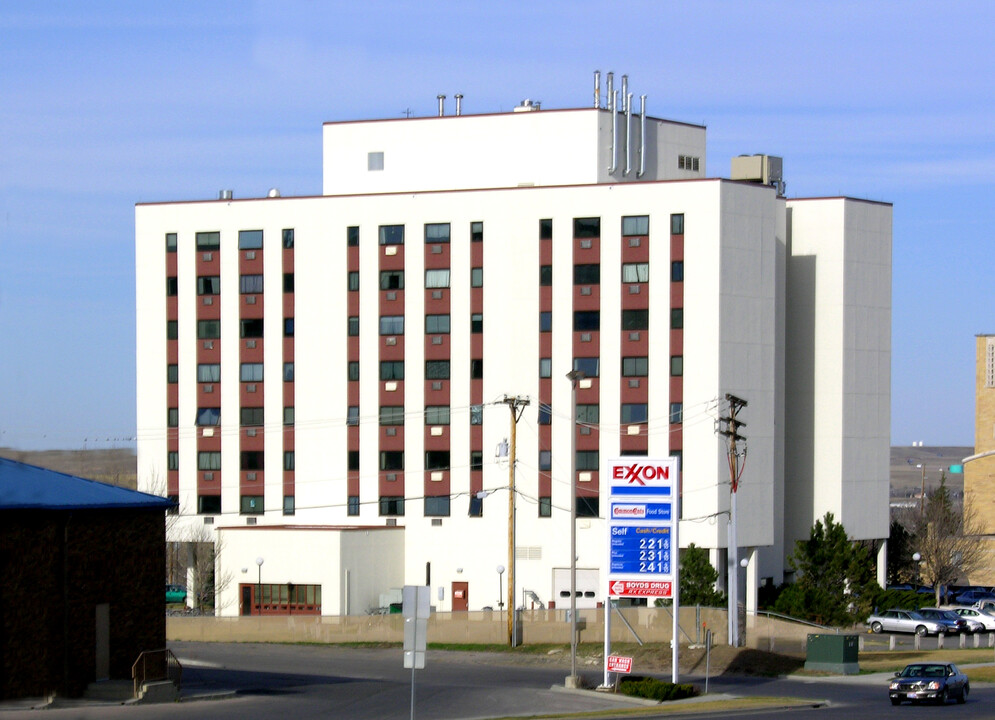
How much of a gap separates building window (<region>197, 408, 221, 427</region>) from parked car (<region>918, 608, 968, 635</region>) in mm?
39120

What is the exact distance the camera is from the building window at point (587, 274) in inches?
Result: 3317

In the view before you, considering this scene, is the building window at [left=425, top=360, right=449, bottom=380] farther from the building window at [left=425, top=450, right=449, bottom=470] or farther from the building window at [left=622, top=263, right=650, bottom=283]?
the building window at [left=622, top=263, right=650, bottom=283]

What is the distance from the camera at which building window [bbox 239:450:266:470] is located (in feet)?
294

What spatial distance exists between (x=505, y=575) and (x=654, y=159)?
25.1 meters

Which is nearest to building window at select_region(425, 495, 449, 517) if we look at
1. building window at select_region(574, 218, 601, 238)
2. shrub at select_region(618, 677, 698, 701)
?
building window at select_region(574, 218, 601, 238)

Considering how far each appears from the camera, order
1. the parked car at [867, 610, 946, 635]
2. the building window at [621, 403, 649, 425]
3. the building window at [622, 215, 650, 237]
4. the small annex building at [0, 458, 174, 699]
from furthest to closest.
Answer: the building window at [622, 215, 650, 237]
the building window at [621, 403, 649, 425]
the parked car at [867, 610, 946, 635]
the small annex building at [0, 458, 174, 699]

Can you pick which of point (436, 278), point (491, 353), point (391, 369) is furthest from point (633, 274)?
point (391, 369)

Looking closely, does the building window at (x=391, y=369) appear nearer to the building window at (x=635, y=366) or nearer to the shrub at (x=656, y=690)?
the building window at (x=635, y=366)

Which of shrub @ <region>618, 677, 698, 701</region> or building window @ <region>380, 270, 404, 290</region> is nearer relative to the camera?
shrub @ <region>618, 677, 698, 701</region>

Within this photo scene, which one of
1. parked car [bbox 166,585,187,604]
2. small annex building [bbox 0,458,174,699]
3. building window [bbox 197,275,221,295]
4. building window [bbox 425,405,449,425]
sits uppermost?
building window [bbox 197,275,221,295]

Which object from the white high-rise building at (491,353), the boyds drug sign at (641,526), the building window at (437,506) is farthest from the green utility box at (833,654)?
the building window at (437,506)

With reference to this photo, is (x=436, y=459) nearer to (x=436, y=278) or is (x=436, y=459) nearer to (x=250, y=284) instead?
(x=436, y=278)

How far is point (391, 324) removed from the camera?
87.7 meters

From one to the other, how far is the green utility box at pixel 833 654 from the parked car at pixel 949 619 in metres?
18.2
